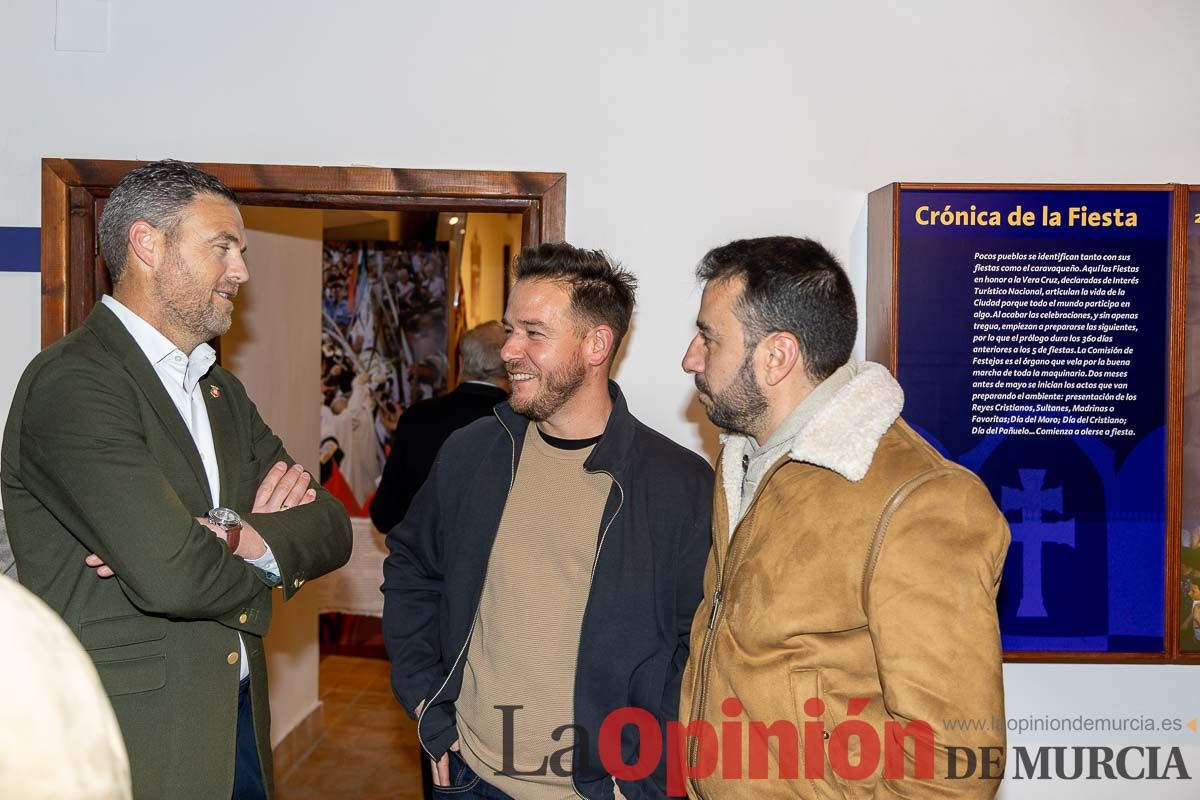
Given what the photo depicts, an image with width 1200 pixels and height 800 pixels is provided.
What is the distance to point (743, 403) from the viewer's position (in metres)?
1.75

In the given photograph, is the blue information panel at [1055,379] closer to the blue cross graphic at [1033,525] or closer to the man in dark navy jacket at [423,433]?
the blue cross graphic at [1033,525]

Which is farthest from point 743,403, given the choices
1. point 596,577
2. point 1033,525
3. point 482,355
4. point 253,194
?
point 482,355

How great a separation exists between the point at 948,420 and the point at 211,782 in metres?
2.13

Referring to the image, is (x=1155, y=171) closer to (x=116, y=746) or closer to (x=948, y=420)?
(x=948, y=420)

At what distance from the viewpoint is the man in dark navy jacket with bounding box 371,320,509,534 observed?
3811 mm

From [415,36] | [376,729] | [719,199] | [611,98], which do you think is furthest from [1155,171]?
[376,729]

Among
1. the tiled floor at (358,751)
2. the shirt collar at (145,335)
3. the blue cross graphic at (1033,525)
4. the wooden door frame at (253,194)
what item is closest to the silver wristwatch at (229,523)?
the shirt collar at (145,335)

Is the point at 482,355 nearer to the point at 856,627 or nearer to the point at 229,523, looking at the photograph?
the point at 229,523

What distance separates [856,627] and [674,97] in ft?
6.79

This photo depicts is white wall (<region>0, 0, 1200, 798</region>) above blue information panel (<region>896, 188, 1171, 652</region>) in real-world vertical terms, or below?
above

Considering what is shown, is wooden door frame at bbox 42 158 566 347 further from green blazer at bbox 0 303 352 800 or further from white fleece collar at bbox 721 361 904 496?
white fleece collar at bbox 721 361 904 496

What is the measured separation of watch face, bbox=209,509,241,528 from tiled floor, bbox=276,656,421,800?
2981 millimetres

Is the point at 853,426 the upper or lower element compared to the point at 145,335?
lower

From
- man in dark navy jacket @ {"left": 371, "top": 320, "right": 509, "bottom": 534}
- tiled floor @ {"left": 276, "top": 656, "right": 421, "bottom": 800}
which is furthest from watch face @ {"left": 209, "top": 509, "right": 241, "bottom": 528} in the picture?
tiled floor @ {"left": 276, "top": 656, "right": 421, "bottom": 800}
